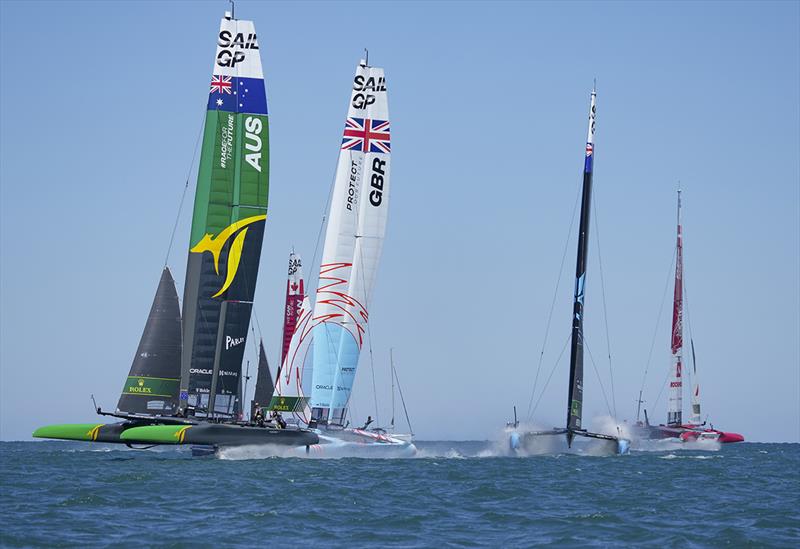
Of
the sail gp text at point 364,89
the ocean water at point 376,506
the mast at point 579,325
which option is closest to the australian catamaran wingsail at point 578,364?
the mast at point 579,325

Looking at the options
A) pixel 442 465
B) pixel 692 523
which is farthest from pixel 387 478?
pixel 692 523

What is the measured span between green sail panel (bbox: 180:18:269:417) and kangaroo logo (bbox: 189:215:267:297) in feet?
0.13

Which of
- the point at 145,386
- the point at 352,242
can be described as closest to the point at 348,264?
the point at 352,242

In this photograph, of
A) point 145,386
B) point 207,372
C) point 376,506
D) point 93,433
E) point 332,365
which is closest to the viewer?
point 376,506

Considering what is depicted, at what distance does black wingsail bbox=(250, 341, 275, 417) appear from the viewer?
63938mm

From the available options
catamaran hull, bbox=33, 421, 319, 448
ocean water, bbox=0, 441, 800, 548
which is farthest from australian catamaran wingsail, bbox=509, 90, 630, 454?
catamaran hull, bbox=33, 421, 319, 448

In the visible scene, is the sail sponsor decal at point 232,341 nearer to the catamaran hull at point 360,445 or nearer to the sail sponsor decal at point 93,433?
the catamaran hull at point 360,445

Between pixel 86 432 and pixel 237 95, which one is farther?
pixel 237 95

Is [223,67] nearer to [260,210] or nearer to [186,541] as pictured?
[260,210]

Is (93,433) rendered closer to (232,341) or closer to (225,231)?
(232,341)

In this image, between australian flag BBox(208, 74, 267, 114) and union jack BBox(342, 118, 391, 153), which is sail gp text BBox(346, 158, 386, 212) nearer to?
union jack BBox(342, 118, 391, 153)

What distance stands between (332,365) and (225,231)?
27.1 ft

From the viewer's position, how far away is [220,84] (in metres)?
46.7

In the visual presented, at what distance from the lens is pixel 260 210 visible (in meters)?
46.8
